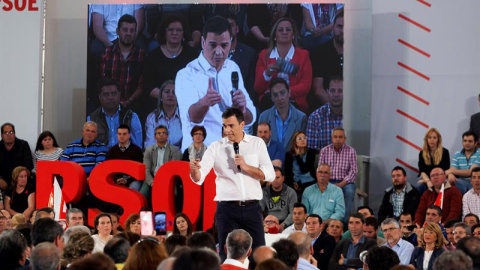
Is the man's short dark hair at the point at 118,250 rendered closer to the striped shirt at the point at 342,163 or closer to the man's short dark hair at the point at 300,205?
the man's short dark hair at the point at 300,205

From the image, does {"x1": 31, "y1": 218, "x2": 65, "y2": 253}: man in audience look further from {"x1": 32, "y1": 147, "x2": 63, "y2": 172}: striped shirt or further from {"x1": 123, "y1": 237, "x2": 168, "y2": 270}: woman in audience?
{"x1": 32, "y1": 147, "x2": 63, "y2": 172}: striped shirt

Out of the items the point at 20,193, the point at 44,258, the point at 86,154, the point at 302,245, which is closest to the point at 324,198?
the point at 86,154

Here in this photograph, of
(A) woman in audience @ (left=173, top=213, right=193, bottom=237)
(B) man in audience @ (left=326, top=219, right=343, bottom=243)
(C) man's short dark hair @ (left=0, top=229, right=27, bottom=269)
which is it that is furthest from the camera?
(B) man in audience @ (left=326, top=219, right=343, bottom=243)

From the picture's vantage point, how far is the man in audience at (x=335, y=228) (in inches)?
426

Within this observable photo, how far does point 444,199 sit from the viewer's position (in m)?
11.3

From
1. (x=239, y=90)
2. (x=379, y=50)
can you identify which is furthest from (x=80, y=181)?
(x=379, y=50)

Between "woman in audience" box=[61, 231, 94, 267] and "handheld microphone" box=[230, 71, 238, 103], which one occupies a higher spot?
"handheld microphone" box=[230, 71, 238, 103]

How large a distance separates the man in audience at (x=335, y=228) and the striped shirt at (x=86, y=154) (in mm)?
3294

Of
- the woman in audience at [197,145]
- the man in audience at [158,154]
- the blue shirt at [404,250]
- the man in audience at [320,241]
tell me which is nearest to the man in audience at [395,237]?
the blue shirt at [404,250]

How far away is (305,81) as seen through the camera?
12.7 m

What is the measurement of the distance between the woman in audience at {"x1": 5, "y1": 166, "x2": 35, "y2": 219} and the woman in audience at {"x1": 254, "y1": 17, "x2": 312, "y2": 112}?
3212 millimetres

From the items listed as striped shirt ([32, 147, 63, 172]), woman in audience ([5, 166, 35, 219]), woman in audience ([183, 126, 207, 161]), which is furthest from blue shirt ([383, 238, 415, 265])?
striped shirt ([32, 147, 63, 172])

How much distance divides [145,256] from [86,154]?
282 inches

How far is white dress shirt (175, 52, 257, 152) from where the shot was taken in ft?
42.3
